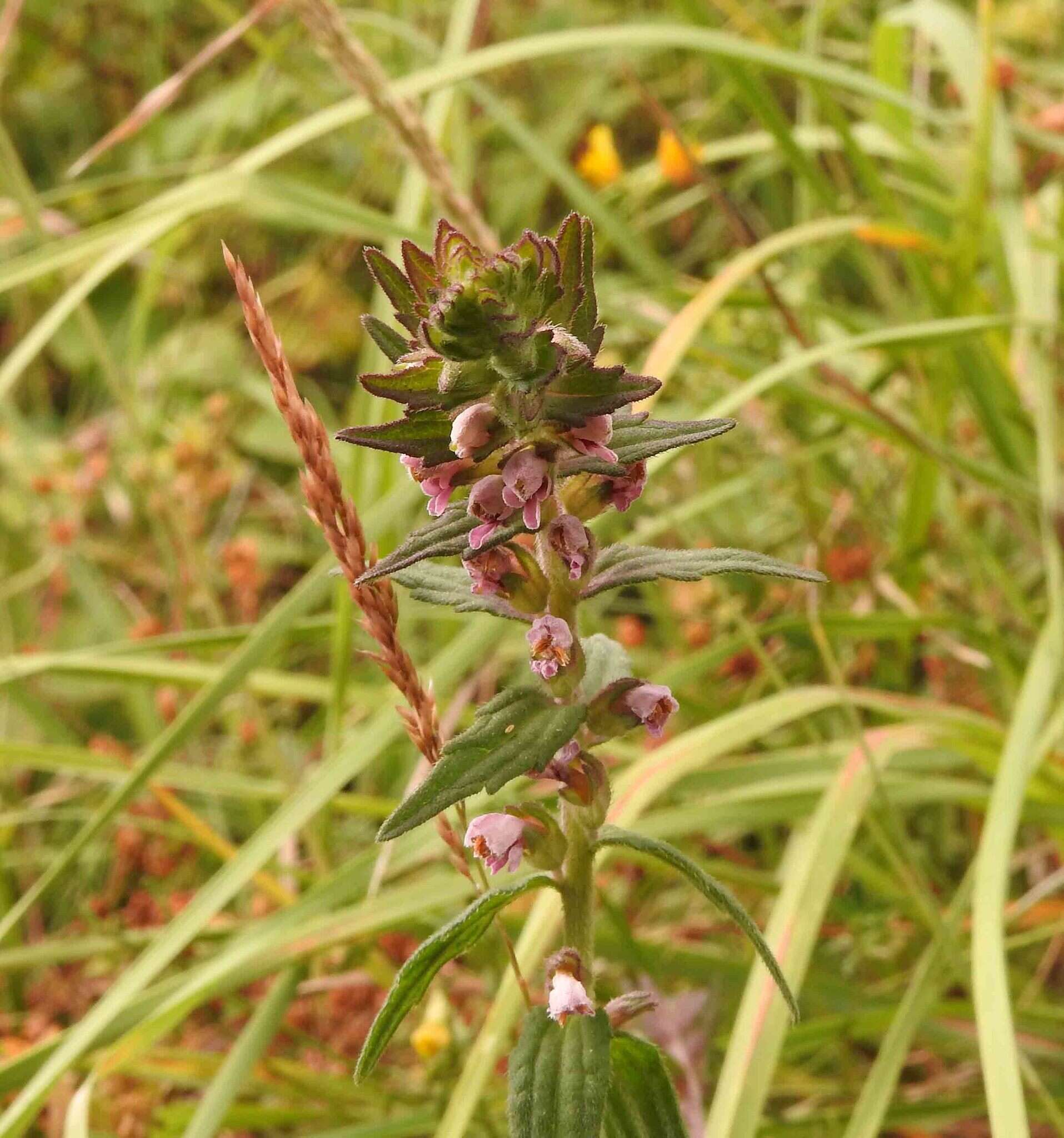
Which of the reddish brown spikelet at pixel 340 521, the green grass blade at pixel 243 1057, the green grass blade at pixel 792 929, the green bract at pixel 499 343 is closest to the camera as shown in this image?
the green bract at pixel 499 343

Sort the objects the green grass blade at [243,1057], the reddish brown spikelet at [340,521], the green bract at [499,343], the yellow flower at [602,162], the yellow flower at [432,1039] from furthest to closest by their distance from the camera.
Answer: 1. the yellow flower at [602,162]
2. the yellow flower at [432,1039]
3. the green grass blade at [243,1057]
4. the reddish brown spikelet at [340,521]
5. the green bract at [499,343]

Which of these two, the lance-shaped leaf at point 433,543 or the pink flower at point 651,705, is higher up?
the lance-shaped leaf at point 433,543

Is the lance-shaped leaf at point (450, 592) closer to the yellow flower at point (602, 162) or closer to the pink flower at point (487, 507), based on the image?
the pink flower at point (487, 507)

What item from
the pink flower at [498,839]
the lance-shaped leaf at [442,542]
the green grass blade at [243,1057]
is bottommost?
the green grass blade at [243,1057]

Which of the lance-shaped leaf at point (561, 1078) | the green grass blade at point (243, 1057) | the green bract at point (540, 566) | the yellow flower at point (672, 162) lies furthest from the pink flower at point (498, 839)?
the yellow flower at point (672, 162)

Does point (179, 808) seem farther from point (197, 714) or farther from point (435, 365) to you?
point (435, 365)

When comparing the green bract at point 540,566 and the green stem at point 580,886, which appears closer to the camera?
the green bract at point 540,566

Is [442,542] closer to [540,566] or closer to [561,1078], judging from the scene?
[540,566]
